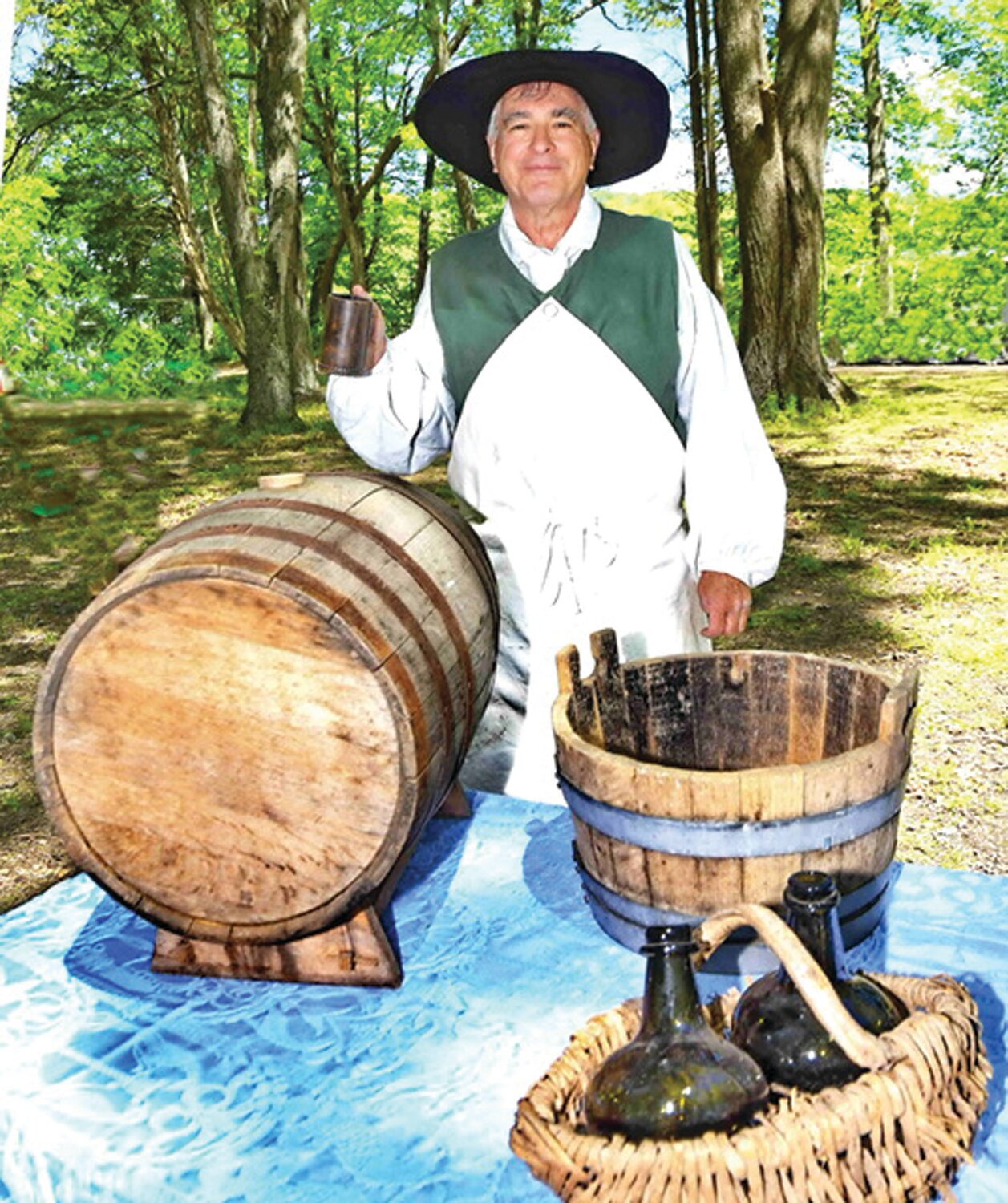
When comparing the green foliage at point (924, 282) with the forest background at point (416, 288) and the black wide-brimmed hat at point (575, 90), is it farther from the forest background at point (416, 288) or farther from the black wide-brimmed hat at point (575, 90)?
the black wide-brimmed hat at point (575, 90)

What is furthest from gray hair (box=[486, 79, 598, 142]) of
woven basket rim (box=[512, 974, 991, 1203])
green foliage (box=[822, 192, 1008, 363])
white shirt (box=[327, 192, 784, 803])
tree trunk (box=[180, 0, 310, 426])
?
green foliage (box=[822, 192, 1008, 363])

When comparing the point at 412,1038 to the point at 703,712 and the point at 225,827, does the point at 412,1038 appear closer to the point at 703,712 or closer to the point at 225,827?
the point at 225,827

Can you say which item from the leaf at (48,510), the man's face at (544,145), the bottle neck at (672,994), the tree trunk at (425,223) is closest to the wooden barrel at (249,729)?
the bottle neck at (672,994)

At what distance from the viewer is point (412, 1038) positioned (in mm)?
1927

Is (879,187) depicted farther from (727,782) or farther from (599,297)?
(727,782)

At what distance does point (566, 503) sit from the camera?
2959 mm

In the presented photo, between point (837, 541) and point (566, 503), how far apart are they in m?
5.76

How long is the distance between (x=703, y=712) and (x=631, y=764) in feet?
1.78

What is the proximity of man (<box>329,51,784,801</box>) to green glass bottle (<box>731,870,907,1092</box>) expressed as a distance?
140 centimetres

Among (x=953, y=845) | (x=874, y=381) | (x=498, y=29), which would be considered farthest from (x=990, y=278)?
(x=953, y=845)

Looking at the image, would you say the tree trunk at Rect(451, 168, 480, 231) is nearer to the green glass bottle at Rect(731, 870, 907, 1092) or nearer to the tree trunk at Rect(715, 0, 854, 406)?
the tree trunk at Rect(715, 0, 854, 406)

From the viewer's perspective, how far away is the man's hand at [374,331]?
2.66m

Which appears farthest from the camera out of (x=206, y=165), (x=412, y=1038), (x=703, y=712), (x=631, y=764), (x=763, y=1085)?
(x=206, y=165)

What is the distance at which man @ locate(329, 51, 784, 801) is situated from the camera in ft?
9.43
